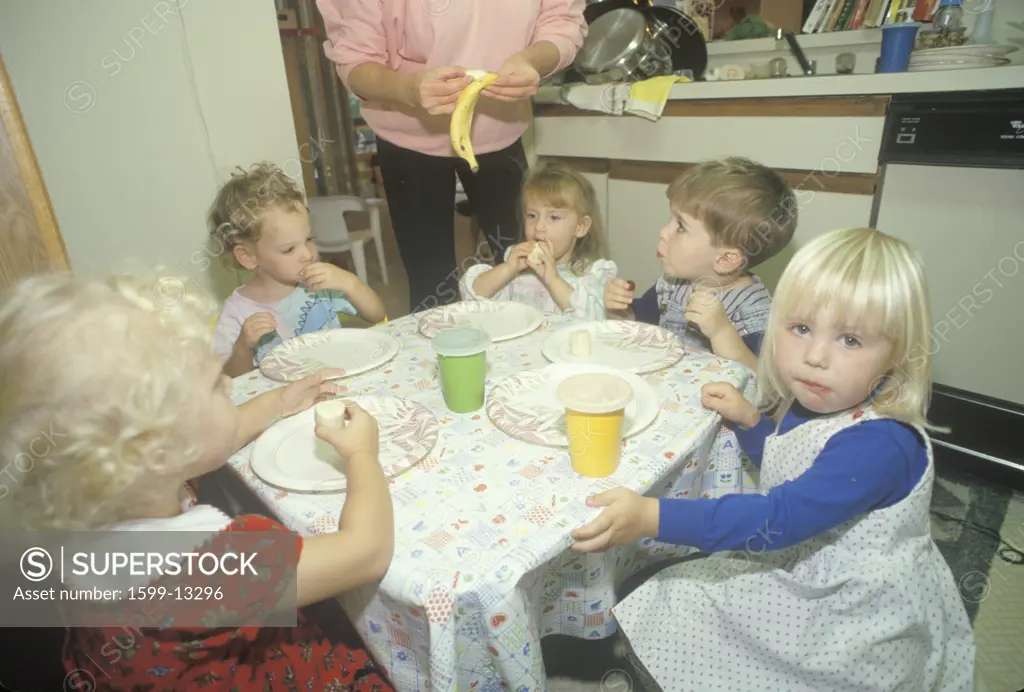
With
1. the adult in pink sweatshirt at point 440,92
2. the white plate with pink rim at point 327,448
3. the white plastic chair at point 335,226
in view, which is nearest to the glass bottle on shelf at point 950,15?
the adult in pink sweatshirt at point 440,92

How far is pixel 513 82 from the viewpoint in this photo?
1533mm

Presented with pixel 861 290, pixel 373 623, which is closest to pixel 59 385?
pixel 373 623

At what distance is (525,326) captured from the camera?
131 centimetres

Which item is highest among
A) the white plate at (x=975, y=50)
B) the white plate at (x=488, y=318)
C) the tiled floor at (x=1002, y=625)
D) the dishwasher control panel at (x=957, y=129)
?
the white plate at (x=975, y=50)

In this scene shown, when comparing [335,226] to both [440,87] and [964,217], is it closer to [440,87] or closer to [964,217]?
[440,87]

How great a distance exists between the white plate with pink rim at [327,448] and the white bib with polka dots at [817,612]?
1.50ft

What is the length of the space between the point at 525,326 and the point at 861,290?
0.66 metres

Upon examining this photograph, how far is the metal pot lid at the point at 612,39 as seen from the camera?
255 cm

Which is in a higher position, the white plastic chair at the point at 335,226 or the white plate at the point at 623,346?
the white plate at the point at 623,346

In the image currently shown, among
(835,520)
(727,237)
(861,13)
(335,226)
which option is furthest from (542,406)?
(335,226)

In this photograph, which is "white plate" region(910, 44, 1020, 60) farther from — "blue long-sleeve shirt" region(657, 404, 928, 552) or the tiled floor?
"blue long-sleeve shirt" region(657, 404, 928, 552)

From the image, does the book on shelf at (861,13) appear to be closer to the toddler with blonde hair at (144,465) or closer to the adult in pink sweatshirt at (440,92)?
the adult in pink sweatshirt at (440,92)

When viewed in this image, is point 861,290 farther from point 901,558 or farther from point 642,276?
point 642,276

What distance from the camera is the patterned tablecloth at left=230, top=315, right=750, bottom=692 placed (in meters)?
0.65
